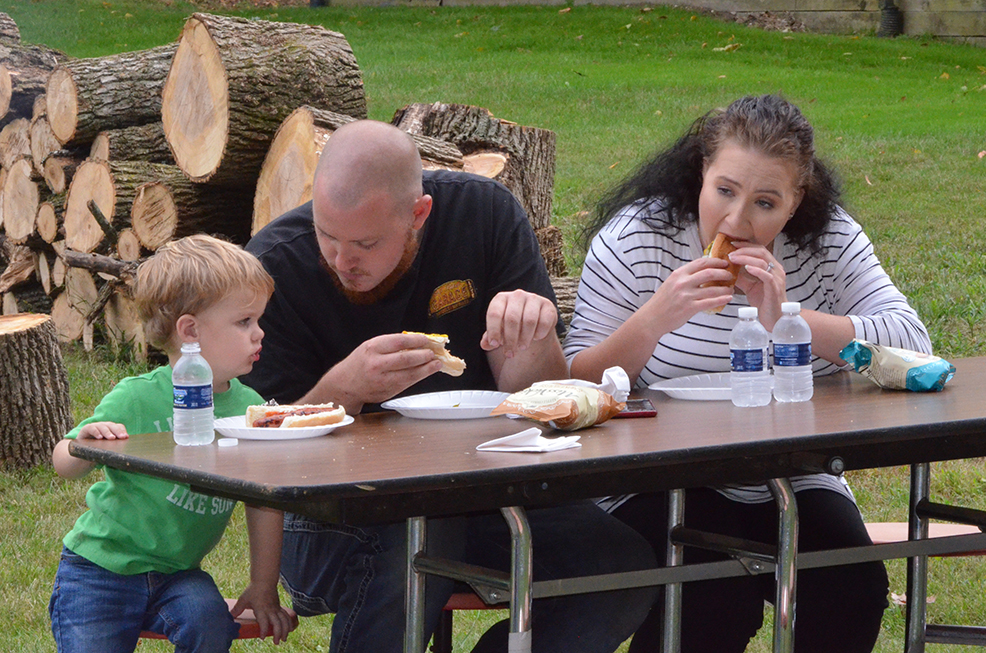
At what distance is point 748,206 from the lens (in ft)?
8.65

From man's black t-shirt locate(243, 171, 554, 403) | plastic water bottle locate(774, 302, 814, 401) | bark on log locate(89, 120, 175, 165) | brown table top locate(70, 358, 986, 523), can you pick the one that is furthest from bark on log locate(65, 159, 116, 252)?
plastic water bottle locate(774, 302, 814, 401)

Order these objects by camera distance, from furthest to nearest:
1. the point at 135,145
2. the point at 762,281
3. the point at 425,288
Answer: the point at 135,145, the point at 425,288, the point at 762,281

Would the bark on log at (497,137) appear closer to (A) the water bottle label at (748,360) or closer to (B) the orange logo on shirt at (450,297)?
(B) the orange logo on shirt at (450,297)

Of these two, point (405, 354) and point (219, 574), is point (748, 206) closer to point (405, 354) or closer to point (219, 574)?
point (405, 354)

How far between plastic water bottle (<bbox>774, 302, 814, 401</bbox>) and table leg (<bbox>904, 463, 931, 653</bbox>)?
0.57 metres

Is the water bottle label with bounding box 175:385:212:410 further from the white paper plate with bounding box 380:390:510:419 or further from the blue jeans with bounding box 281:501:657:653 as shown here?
the blue jeans with bounding box 281:501:657:653

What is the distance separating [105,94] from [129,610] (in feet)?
15.5

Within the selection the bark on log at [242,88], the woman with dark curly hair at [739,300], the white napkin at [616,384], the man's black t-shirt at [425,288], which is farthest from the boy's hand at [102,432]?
the bark on log at [242,88]

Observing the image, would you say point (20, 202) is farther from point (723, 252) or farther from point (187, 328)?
point (723, 252)

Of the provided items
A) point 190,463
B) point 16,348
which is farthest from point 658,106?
point 190,463

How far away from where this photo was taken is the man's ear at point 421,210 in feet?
8.44

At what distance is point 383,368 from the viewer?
2.16 m

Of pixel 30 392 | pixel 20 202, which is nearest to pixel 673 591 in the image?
pixel 30 392

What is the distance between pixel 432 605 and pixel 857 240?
1.38m
